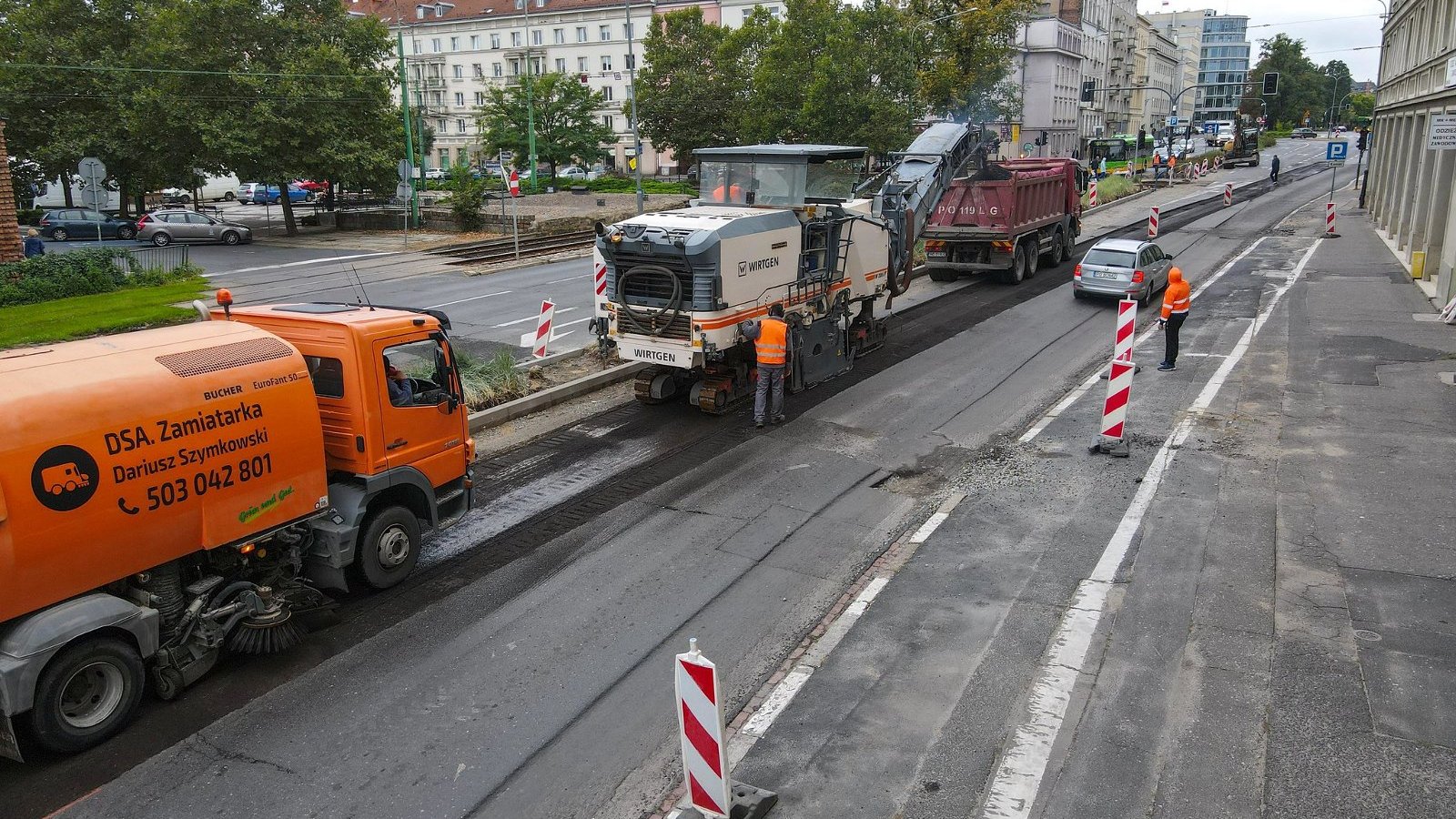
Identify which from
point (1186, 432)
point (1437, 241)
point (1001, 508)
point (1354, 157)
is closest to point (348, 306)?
point (1001, 508)

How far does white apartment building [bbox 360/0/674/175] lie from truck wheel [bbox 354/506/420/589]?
7366 cm

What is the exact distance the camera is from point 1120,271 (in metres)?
21.9

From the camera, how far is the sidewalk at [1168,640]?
599 centimetres

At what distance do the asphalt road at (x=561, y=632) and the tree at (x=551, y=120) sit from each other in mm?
51521

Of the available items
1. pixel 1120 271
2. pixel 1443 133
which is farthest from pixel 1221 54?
pixel 1120 271

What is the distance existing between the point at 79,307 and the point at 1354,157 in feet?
295

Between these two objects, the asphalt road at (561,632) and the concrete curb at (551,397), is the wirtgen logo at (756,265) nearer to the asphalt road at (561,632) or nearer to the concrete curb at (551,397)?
the asphalt road at (561,632)

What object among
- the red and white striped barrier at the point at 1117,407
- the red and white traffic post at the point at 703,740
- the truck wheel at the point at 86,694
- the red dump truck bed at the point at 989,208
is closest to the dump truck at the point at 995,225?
the red dump truck bed at the point at 989,208

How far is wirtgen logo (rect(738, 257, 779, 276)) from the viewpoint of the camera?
1373cm

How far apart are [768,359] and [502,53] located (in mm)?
79938

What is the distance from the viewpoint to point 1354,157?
264 ft

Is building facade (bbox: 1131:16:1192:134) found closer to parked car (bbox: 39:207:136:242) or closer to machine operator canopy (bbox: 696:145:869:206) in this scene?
parked car (bbox: 39:207:136:242)

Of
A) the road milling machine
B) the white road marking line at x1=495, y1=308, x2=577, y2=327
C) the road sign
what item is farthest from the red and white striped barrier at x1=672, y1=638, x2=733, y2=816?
the road sign

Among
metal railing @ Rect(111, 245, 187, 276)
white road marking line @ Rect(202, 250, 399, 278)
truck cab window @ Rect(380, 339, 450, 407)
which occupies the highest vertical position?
truck cab window @ Rect(380, 339, 450, 407)
